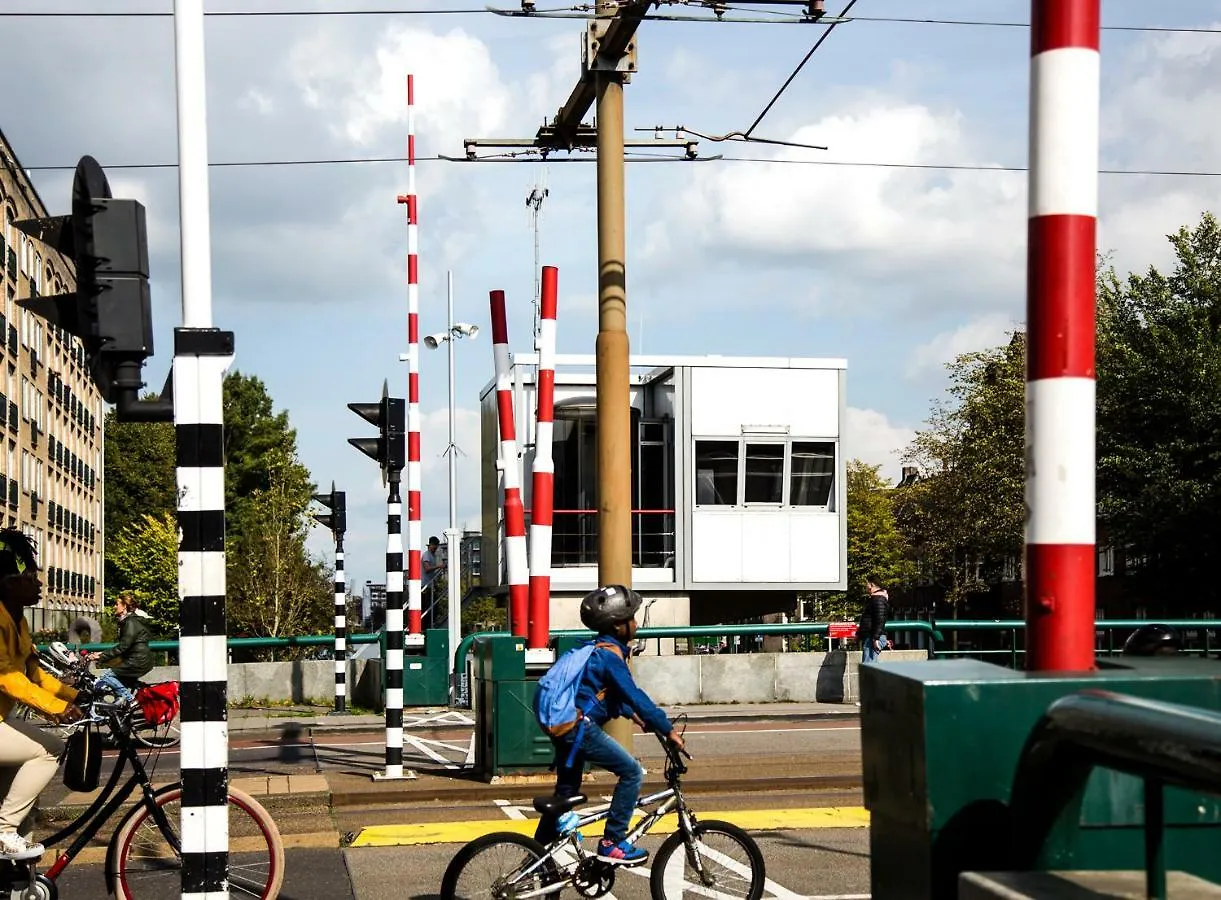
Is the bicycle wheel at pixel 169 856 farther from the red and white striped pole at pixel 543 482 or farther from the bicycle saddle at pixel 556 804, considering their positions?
the red and white striped pole at pixel 543 482

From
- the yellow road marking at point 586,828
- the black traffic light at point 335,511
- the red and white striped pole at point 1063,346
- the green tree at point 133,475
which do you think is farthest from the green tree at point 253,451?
the red and white striped pole at point 1063,346

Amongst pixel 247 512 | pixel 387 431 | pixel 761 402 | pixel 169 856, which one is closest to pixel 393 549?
pixel 387 431

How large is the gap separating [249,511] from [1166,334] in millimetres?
43449

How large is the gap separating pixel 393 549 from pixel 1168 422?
34399mm

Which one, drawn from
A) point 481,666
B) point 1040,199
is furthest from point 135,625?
point 1040,199

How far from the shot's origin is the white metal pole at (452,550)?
23.4m

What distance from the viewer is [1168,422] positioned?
142 feet

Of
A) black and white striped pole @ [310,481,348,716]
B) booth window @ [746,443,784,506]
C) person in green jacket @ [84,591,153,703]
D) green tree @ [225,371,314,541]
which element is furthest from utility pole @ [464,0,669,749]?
green tree @ [225,371,314,541]

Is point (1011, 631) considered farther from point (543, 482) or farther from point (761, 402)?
point (761, 402)

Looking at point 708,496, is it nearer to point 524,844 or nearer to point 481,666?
point 481,666

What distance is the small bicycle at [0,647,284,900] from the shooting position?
288 inches

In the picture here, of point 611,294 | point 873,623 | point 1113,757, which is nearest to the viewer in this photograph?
point 1113,757

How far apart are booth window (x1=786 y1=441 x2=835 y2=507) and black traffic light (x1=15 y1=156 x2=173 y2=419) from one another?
3075 centimetres

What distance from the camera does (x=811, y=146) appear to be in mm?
14414
